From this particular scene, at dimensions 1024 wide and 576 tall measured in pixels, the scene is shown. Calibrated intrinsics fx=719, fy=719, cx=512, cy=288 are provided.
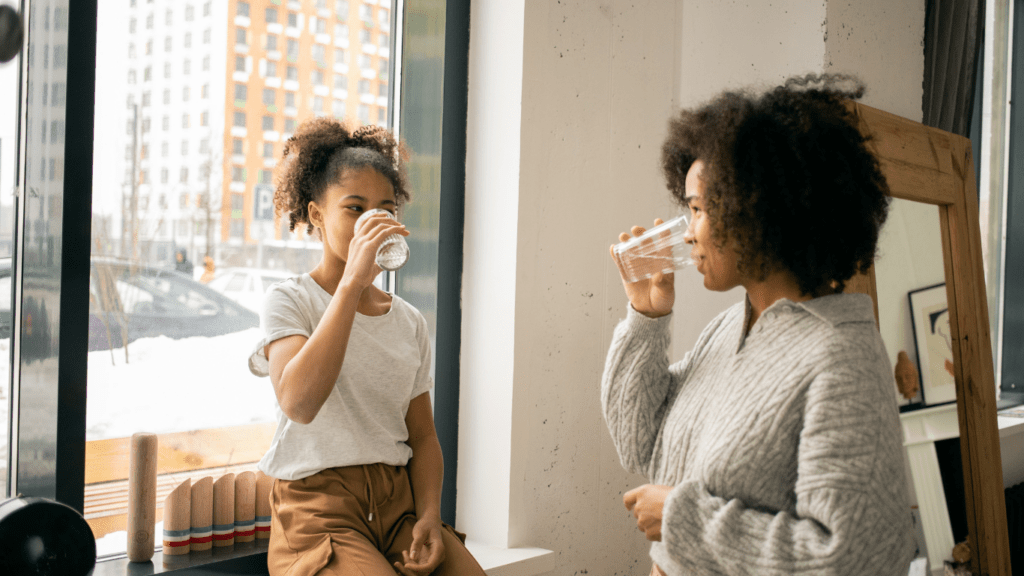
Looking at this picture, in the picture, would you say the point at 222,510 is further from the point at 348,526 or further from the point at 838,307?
the point at 838,307

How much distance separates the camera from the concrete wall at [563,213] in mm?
1935

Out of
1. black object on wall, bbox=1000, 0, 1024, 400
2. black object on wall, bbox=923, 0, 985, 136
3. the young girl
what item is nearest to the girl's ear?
the young girl

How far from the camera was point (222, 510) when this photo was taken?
1.58m

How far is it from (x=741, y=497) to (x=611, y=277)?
3.80 ft

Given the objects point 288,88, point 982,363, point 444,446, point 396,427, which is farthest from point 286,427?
point 982,363

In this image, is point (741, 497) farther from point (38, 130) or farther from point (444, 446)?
point (38, 130)

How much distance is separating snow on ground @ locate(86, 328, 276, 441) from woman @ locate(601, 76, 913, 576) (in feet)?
3.06

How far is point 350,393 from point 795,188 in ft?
2.97

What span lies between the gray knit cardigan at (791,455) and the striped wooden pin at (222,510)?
3.13 ft

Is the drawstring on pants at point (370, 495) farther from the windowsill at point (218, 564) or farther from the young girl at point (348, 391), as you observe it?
the windowsill at point (218, 564)

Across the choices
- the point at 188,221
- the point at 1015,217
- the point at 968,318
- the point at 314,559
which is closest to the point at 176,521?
the point at 314,559

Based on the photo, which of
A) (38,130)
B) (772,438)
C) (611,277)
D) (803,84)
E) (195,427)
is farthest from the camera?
(611,277)

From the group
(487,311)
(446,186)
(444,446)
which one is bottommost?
(444,446)

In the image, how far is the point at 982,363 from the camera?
210cm
